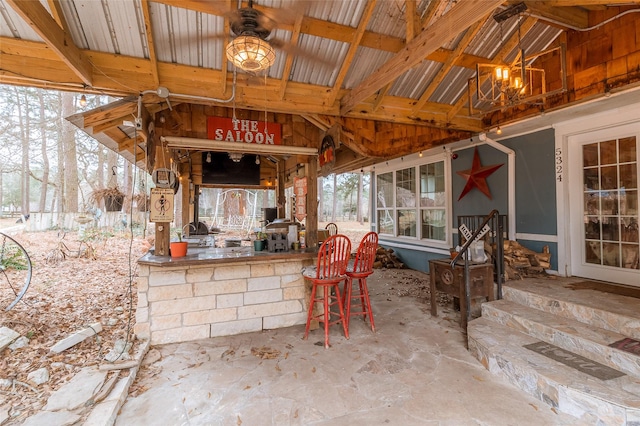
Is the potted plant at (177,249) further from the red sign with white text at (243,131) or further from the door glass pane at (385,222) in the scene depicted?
the door glass pane at (385,222)

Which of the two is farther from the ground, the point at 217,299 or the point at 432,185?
the point at 432,185

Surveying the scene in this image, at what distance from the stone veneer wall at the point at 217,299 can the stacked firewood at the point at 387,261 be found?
3853mm

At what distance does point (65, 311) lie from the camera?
3.88 meters

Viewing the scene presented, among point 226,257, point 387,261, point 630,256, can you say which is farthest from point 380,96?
point 387,261

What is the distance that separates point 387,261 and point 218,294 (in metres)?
4.82

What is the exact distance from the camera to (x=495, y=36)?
3.55 m

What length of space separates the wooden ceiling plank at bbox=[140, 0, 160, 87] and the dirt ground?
1840 millimetres

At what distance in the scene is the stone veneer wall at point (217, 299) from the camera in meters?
3.18

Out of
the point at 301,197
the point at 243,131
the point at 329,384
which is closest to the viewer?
the point at 329,384

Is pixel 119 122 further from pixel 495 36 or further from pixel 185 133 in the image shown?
pixel 495 36

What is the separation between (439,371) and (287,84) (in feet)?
11.6

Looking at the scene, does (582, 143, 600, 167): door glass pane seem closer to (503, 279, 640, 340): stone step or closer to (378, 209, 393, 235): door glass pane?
(503, 279, 640, 340): stone step

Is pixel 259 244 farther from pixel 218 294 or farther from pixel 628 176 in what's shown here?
pixel 628 176

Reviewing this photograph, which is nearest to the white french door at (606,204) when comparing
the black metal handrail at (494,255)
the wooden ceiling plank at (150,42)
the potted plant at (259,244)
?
the black metal handrail at (494,255)
